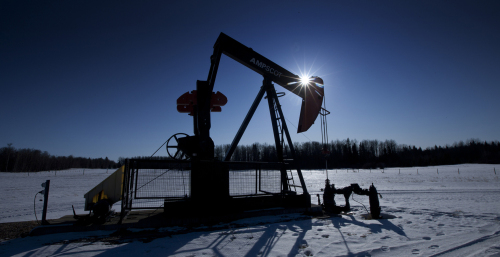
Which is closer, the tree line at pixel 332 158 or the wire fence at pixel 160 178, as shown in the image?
the wire fence at pixel 160 178

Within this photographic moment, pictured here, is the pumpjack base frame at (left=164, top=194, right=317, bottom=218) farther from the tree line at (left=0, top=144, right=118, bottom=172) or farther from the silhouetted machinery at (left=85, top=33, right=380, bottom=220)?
the tree line at (left=0, top=144, right=118, bottom=172)

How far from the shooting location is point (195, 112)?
21.3 ft

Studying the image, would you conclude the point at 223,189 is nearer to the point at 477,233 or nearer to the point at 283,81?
the point at 283,81

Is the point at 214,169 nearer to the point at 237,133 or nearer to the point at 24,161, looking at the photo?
the point at 237,133

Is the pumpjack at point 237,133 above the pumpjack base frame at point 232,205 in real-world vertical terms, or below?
above

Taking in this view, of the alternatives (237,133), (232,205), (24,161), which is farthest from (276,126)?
(24,161)

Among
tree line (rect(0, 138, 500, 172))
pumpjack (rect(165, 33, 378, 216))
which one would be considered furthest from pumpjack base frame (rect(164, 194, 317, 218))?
tree line (rect(0, 138, 500, 172))

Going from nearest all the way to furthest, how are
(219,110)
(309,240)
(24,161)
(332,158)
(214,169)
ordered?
(309,240)
(214,169)
(219,110)
(24,161)
(332,158)

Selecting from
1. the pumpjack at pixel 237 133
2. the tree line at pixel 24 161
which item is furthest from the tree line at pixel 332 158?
the pumpjack at pixel 237 133

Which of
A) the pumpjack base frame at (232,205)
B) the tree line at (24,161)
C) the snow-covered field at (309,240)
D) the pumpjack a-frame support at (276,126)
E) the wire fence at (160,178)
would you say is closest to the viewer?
the snow-covered field at (309,240)

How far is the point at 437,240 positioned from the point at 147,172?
611 cm

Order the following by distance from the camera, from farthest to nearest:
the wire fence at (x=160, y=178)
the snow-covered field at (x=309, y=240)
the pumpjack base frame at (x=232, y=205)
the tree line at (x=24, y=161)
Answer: the tree line at (x=24, y=161) < the pumpjack base frame at (x=232, y=205) < the wire fence at (x=160, y=178) < the snow-covered field at (x=309, y=240)

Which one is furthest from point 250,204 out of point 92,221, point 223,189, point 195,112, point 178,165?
point 92,221

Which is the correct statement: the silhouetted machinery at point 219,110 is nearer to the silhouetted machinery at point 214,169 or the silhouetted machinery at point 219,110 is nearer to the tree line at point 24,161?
the silhouetted machinery at point 214,169
